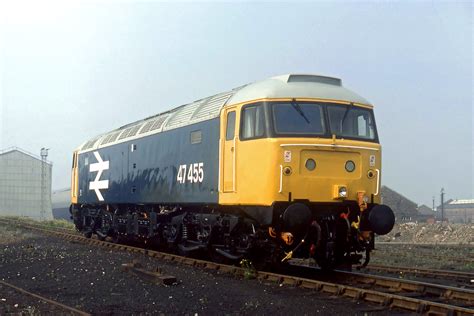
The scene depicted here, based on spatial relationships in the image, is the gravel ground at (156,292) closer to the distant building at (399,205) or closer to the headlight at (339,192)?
the headlight at (339,192)

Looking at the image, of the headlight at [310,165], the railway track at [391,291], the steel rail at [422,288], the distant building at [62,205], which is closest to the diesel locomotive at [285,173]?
the headlight at [310,165]

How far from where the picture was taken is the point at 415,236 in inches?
1481

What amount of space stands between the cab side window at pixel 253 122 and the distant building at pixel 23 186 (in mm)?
63376

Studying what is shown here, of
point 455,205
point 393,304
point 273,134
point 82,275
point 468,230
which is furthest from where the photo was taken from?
point 455,205

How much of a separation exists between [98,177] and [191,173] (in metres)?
8.22

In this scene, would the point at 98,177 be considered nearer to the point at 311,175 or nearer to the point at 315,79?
the point at 315,79

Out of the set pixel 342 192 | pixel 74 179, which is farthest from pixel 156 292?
pixel 74 179

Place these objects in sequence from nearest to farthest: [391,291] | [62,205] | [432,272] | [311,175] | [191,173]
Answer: [391,291] → [311,175] → [432,272] → [191,173] → [62,205]

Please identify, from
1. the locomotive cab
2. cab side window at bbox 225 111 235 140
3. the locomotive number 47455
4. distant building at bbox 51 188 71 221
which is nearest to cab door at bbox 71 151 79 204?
the locomotive number 47455

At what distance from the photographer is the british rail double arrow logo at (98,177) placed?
19.9 metres

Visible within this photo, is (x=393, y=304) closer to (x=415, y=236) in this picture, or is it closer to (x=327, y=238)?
(x=327, y=238)

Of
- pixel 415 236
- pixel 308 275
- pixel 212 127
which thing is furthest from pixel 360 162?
pixel 415 236

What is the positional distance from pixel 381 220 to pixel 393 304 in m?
2.64

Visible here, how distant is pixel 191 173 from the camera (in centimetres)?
1345
